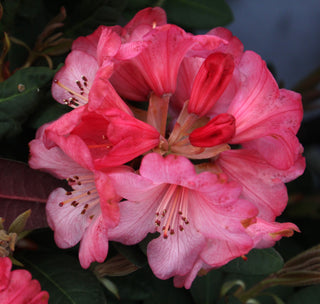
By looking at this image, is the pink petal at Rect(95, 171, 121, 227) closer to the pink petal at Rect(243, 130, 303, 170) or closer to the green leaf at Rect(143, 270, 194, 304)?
the pink petal at Rect(243, 130, 303, 170)

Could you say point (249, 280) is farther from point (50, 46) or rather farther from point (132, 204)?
point (50, 46)

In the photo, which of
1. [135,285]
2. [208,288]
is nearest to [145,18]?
[135,285]

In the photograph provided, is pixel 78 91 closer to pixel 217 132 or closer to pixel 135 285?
pixel 217 132

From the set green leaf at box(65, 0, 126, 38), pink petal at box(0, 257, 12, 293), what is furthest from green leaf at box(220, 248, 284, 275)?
green leaf at box(65, 0, 126, 38)

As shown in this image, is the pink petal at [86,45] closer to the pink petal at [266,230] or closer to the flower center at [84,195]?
the flower center at [84,195]

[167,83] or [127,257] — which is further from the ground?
[167,83]

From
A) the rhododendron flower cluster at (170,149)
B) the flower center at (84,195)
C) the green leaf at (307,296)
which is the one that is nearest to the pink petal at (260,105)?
the rhododendron flower cluster at (170,149)

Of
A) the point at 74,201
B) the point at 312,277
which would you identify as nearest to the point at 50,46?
the point at 74,201

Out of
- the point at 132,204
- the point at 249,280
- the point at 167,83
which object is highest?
the point at 167,83
